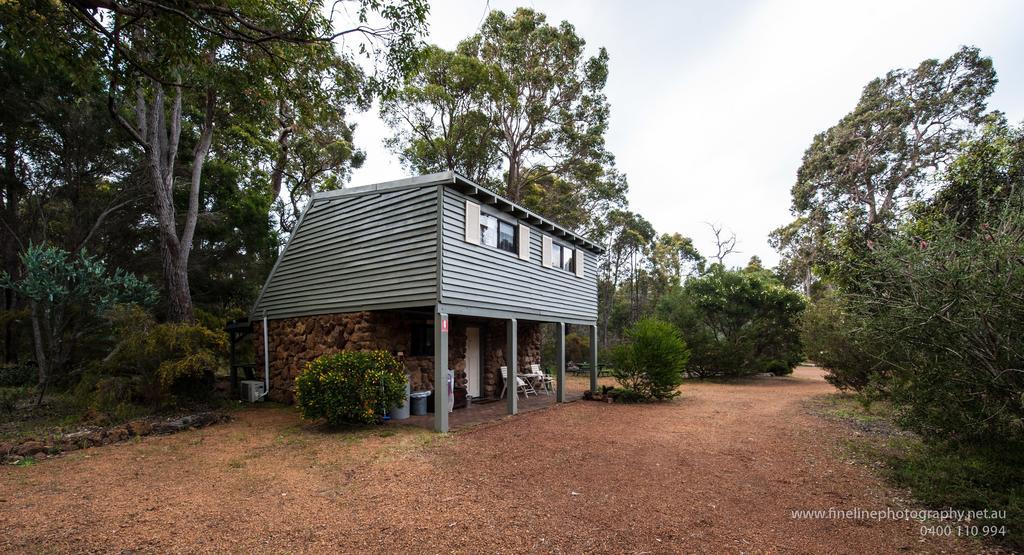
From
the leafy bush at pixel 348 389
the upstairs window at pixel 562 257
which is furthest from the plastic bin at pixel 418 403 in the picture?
the upstairs window at pixel 562 257

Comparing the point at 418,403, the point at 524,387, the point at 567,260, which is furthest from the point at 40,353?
the point at 567,260

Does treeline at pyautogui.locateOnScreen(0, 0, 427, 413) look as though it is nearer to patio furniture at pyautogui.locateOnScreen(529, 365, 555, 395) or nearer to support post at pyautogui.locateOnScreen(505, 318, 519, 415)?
support post at pyautogui.locateOnScreen(505, 318, 519, 415)

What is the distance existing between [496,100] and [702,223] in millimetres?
18846

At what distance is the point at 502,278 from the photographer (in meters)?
9.11

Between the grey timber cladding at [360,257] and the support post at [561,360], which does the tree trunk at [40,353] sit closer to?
the grey timber cladding at [360,257]

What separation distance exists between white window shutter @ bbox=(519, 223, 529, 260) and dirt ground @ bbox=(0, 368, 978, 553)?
3918 millimetres

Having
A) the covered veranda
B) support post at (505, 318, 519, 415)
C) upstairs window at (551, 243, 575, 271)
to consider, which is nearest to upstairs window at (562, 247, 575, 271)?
upstairs window at (551, 243, 575, 271)

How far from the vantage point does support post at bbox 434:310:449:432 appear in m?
7.12

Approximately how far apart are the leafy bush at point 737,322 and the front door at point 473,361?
9.90 m

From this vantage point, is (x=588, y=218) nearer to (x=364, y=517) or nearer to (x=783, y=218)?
(x=783, y=218)

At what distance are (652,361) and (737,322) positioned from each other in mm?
9814

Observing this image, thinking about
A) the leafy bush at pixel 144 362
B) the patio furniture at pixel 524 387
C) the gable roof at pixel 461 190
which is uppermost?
the gable roof at pixel 461 190

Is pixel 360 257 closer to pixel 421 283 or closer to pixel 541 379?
pixel 421 283

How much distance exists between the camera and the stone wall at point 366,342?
8.82m
